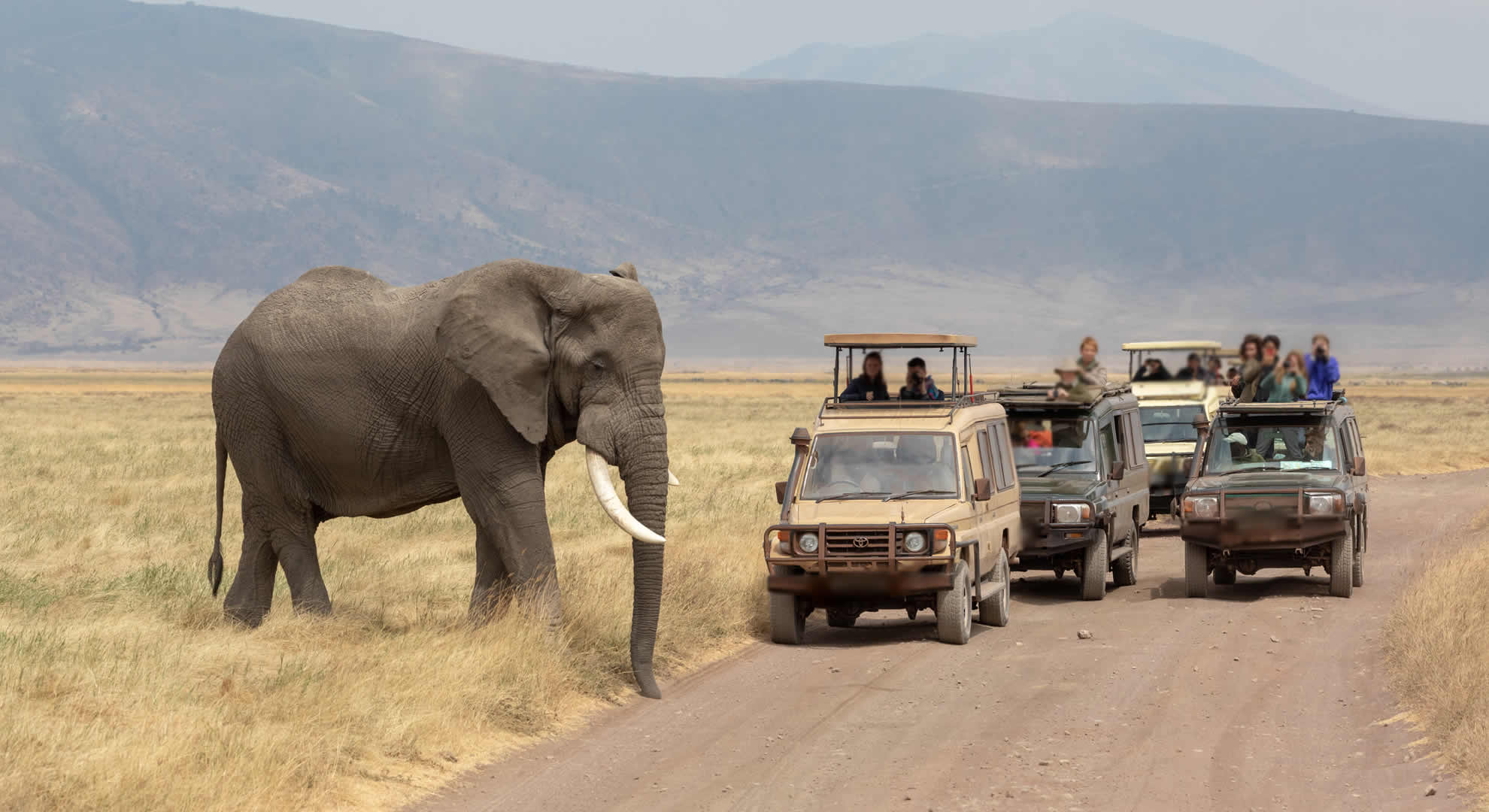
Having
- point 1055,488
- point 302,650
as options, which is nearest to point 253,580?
point 302,650

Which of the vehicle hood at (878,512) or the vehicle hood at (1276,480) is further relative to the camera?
the vehicle hood at (1276,480)

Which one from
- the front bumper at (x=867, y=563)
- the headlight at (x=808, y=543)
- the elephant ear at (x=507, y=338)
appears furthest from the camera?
the headlight at (x=808, y=543)

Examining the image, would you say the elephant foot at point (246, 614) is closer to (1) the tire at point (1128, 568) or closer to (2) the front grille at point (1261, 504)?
(2) the front grille at point (1261, 504)

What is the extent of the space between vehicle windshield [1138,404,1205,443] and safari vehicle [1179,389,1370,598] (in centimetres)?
573

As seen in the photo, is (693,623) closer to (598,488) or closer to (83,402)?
(598,488)

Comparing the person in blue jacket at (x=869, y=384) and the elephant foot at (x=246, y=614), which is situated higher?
the person in blue jacket at (x=869, y=384)

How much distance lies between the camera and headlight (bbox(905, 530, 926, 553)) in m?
14.6

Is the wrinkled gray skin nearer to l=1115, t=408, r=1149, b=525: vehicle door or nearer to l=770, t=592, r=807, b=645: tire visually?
l=770, t=592, r=807, b=645: tire

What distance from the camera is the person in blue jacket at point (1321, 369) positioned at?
70.7 ft

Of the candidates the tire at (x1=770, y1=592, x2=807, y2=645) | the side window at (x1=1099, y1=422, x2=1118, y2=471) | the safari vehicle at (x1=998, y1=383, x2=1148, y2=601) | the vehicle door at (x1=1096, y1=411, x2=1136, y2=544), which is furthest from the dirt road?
the side window at (x1=1099, y1=422, x2=1118, y2=471)

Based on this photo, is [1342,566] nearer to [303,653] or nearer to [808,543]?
[808,543]

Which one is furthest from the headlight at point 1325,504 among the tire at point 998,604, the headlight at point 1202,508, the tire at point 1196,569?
the tire at point 998,604

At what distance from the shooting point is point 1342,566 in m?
17.7

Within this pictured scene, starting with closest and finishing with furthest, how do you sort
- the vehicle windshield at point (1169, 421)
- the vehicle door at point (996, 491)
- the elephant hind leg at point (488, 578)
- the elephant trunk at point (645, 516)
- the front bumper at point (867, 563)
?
the elephant trunk at point (645, 516)
the elephant hind leg at point (488, 578)
the front bumper at point (867, 563)
the vehicle door at point (996, 491)
the vehicle windshield at point (1169, 421)
